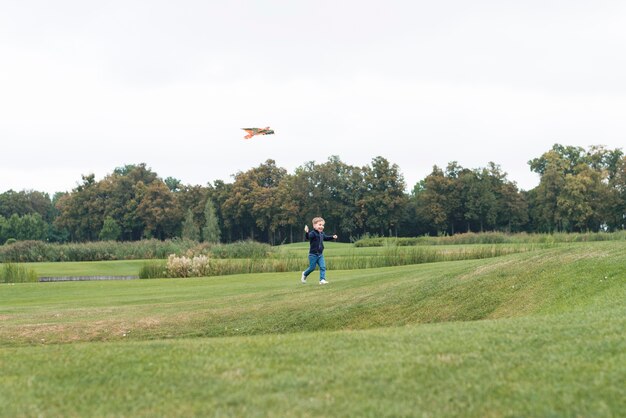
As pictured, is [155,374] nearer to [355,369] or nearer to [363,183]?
[355,369]

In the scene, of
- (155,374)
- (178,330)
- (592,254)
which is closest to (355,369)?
(155,374)

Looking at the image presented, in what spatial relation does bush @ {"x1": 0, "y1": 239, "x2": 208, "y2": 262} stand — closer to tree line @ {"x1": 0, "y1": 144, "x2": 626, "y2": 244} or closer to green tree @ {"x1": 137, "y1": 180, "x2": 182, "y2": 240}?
tree line @ {"x1": 0, "y1": 144, "x2": 626, "y2": 244}

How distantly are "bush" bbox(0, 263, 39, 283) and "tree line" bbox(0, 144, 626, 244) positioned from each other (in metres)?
36.7

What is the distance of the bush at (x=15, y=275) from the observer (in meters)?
30.0

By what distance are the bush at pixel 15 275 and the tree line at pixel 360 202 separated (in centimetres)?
3671

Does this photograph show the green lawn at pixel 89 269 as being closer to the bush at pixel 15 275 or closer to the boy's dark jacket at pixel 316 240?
the bush at pixel 15 275

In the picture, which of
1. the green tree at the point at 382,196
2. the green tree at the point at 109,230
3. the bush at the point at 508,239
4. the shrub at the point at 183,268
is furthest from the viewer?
the green tree at the point at 109,230

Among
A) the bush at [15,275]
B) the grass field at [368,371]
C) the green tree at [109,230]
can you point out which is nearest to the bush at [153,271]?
the bush at [15,275]

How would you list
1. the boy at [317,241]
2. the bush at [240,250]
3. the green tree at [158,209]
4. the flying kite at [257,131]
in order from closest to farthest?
the boy at [317,241] → the flying kite at [257,131] → the bush at [240,250] → the green tree at [158,209]

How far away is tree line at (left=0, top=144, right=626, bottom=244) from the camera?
Result: 74938 mm

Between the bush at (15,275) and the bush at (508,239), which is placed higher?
the bush at (508,239)

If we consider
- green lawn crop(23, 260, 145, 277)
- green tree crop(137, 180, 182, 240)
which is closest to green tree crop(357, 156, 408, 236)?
green tree crop(137, 180, 182, 240)

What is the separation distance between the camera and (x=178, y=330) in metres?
12.8

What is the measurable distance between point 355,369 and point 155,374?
1.88m
